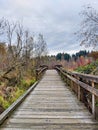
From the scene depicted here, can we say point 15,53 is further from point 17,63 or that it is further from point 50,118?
point 50,118

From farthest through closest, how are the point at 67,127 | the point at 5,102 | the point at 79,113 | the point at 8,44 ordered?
the point at 8,44 → the point at 5,102 → the point at 79,113 → the point at 67,127

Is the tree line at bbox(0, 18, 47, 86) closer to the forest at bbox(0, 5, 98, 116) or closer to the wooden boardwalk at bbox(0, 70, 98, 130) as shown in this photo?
the forest at bbox(0, 5, 98, 116)

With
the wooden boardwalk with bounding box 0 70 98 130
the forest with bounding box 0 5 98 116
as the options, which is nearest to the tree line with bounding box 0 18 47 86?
the forest with bounding box 0 5 98 116

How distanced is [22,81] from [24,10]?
584 cm

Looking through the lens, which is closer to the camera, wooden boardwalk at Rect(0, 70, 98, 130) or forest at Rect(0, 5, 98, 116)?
wooden boardwalk at Rect(0, 70, 98, 130)

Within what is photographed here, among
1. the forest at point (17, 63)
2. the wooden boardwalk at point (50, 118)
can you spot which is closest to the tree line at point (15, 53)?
the forest at point (17, 63)

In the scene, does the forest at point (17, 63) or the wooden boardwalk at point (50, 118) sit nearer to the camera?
the wooden boardwalk at point (50, 118)

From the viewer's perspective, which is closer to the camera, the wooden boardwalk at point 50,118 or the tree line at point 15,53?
the wooden boardwalk at point 50,118

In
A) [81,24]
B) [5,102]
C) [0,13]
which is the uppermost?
[0,13]

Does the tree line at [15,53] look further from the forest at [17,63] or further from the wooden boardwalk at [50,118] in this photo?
the wooden boardwalk at [50,118]

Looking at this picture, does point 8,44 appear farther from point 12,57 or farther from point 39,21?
point 39,21

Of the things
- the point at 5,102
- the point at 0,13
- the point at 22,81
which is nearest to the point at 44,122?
the point at 5,102

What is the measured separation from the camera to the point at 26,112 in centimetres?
625

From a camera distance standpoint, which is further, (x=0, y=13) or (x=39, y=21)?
(x=39, y=21)
